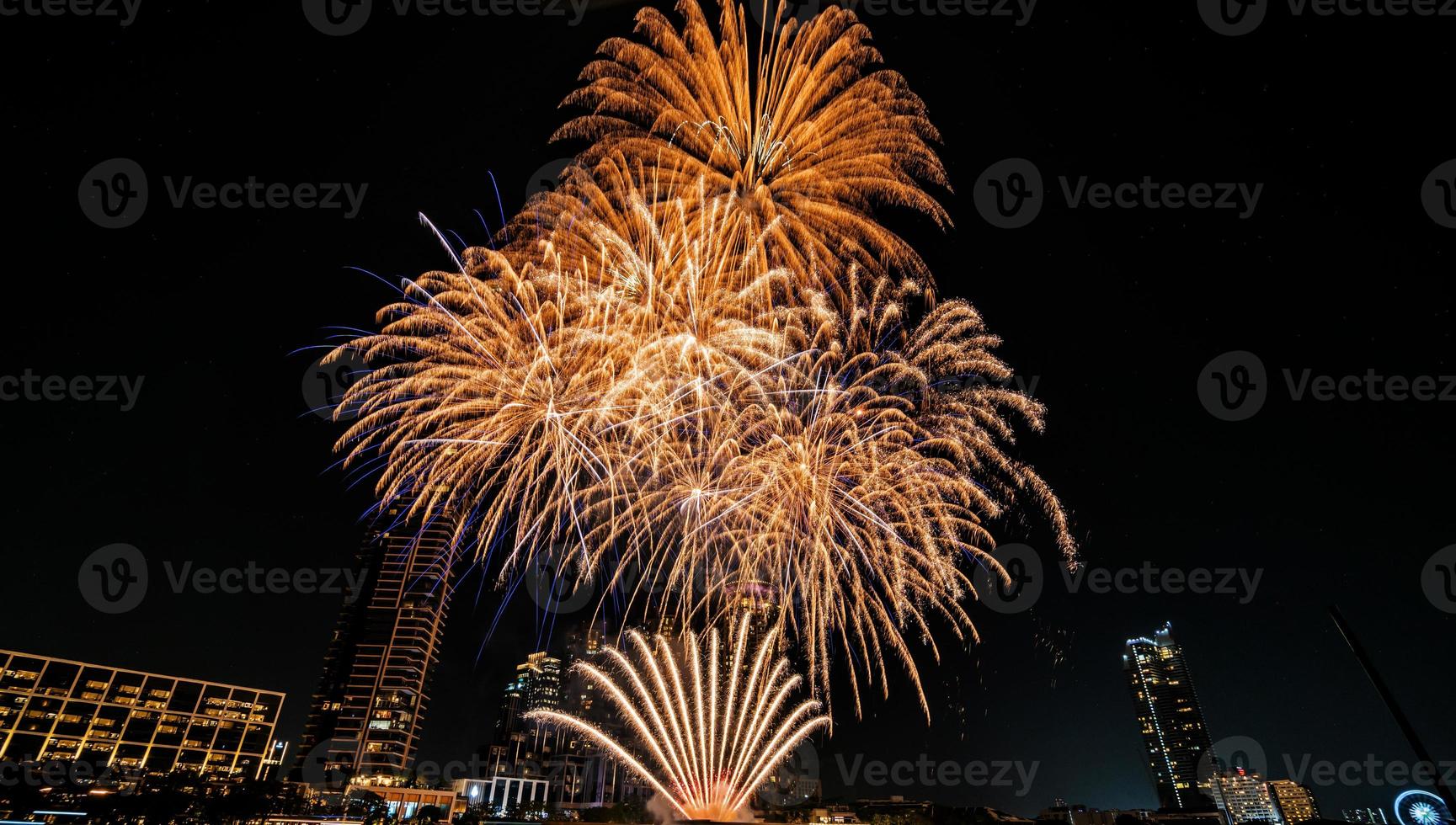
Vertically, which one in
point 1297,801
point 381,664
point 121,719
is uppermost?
point 381,664

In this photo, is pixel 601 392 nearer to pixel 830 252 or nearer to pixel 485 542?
pixel 485 542

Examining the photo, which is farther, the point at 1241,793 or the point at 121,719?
the point at 1241,793

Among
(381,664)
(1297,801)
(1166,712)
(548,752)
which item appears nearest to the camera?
(381,664)

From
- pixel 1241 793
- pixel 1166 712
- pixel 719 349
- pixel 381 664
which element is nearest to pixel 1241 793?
pixel 1241 793

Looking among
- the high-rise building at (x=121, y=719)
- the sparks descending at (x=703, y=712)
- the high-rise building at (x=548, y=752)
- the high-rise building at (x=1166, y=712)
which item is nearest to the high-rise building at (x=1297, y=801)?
the high-rise building at (x=1166, y=712)

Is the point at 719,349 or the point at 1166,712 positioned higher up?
the point at 1166,712

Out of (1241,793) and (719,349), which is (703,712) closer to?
(719,349)

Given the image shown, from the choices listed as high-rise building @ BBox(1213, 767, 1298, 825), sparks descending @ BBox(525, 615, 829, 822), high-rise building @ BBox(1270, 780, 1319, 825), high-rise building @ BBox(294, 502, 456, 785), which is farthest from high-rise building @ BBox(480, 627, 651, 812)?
high-rise building @ BBox(1213, 767, 1298, 825)

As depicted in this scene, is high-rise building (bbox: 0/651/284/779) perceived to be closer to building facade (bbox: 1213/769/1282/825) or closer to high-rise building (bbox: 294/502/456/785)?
high-rise building (bbox: 294/502/456/785)
